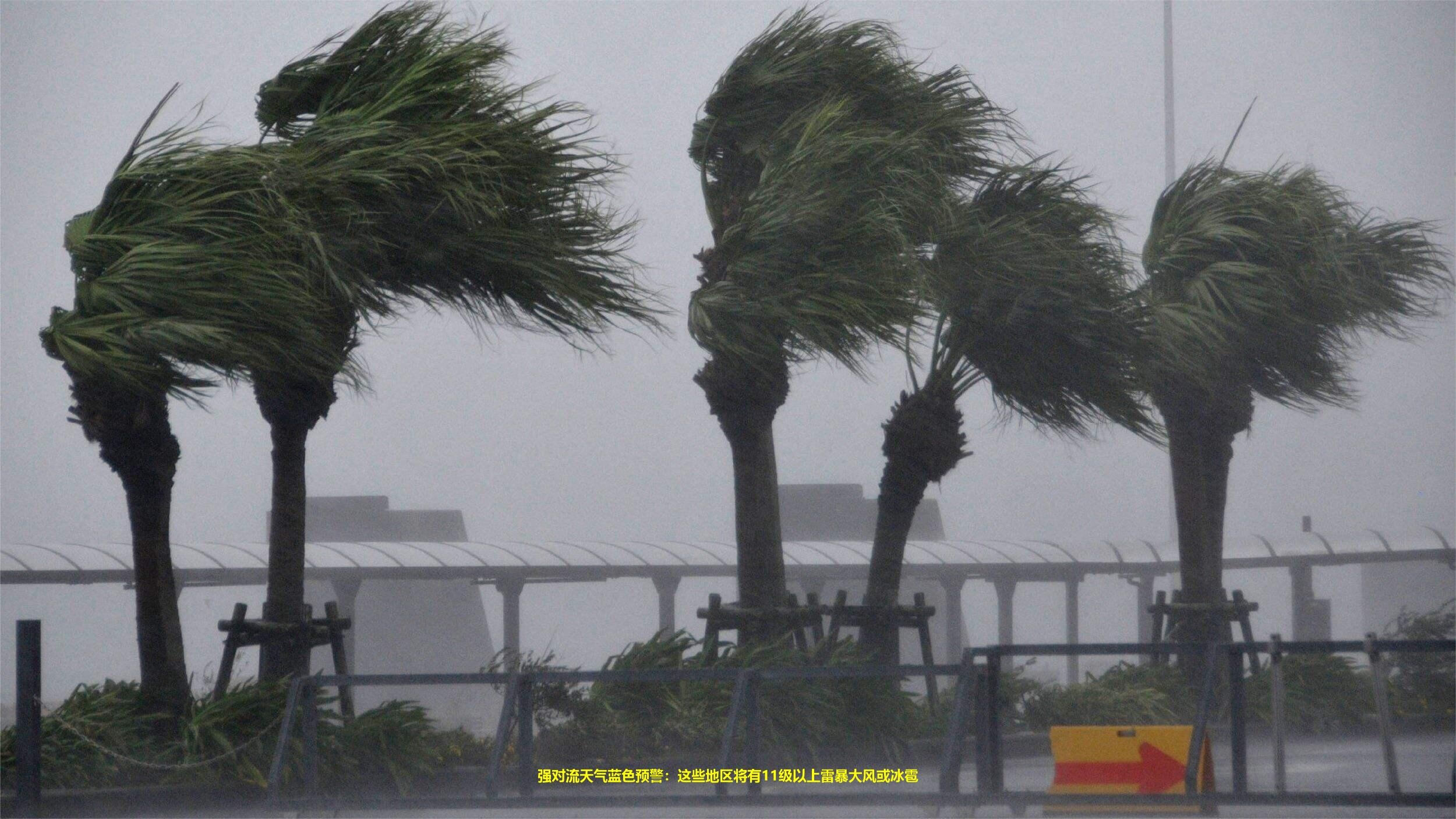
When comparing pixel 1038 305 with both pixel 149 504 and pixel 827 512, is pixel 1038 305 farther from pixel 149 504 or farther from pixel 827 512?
pixel 827 512

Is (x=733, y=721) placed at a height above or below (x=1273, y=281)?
below

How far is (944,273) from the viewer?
503 inches

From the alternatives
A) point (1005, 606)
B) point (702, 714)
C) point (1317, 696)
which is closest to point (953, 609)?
point (1005, 606)

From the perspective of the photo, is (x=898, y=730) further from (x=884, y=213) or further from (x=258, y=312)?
(x=258, y=312)

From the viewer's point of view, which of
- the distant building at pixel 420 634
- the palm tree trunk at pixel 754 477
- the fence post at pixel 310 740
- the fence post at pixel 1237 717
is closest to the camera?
the fence post at pixel 1237 717

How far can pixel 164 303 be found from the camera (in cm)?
938

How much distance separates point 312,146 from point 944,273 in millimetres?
5455

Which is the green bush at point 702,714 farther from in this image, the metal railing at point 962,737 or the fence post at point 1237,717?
the fence post at point 1237,717

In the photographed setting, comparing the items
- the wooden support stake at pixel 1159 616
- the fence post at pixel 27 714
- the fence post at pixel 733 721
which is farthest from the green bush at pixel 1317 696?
the fence post at pixel 27 714

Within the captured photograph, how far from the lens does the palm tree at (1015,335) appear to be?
12.9 m

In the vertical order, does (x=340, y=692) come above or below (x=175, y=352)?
below

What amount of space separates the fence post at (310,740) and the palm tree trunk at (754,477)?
4.67 metres

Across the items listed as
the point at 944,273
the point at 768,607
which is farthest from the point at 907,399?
the point at 768,607

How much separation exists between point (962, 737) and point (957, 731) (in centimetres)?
4
